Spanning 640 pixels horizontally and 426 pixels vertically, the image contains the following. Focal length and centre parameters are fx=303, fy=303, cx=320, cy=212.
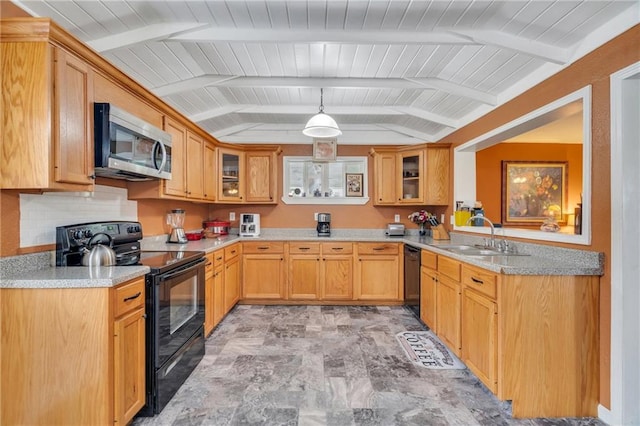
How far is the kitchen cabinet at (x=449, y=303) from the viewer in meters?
2.54

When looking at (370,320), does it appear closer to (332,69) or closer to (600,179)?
(600,179)

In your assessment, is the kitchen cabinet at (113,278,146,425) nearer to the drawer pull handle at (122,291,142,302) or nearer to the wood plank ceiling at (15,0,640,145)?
the drawer pull handle at (122,291,142,302)

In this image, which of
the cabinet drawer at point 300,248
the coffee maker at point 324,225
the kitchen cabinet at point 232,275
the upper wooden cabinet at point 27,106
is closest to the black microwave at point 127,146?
the upper wooden cabinet at point 27,106

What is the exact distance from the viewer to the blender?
10.7 ft

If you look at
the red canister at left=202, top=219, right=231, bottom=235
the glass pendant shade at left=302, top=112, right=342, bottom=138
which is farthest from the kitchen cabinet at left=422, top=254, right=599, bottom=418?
the red canister at left=202, top=219, right=231, bottom=235

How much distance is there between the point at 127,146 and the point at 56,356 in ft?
4.22

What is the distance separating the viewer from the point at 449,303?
8.89 feet

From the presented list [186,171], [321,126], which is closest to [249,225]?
[186,171]

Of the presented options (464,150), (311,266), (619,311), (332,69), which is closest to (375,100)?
(332,69)

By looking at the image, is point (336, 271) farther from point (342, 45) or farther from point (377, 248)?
point (342, 45)

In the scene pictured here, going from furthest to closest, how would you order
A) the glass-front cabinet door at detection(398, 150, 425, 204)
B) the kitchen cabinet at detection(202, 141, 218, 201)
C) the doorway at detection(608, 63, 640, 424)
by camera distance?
1. the glass-front cabinet door at detection(398, 150, 425, 204)
2. the kitchen cabinet at detection(202, 141, 218, 201)
3. the doorway at detection(608, 63, 640, 424)

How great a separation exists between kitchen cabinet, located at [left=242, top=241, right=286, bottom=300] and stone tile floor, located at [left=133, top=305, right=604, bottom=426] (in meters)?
0.80

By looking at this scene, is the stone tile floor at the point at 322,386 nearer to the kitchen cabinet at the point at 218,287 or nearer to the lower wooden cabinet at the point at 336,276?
the kitchen cabinet at the point at 218,287

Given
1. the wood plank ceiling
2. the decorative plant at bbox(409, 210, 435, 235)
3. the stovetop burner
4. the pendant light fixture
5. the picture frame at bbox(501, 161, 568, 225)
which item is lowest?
the stovetop burner
